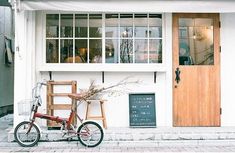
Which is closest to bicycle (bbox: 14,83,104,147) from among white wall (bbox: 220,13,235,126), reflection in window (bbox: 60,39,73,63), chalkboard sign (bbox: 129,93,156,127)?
chalkboard sign (bbox: 129,93,156,127)

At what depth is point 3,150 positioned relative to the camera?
7781 mm

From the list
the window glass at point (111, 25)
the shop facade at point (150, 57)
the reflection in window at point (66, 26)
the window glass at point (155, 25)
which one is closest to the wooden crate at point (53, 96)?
the shop facade at point (150, 57)

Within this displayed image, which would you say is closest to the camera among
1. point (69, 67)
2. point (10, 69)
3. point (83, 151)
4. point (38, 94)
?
point (83, 151)

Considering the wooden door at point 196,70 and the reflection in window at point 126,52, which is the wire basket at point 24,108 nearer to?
the reflection in window at point 126,52

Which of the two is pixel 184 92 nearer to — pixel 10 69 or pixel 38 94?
pixel 38 94

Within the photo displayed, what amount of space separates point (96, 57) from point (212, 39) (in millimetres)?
2773

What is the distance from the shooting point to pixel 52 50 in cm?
945

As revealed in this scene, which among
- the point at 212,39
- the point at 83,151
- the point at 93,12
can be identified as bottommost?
the point at 83,151

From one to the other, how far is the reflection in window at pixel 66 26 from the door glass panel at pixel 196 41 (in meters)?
2.58

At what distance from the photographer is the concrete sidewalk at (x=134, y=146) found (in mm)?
7828

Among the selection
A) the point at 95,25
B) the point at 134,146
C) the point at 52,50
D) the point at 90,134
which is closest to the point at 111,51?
the point at 95,25

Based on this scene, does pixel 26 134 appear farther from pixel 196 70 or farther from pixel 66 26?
pixel 196 70

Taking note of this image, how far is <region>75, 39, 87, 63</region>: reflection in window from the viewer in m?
9.44

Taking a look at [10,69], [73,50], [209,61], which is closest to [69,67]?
[73,50]
